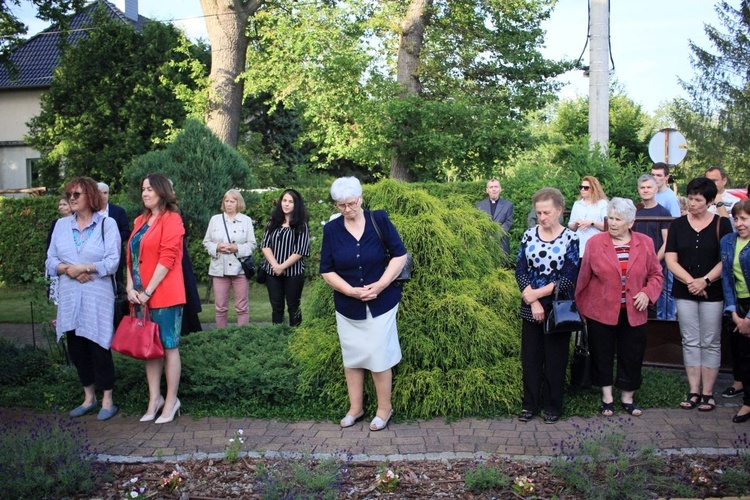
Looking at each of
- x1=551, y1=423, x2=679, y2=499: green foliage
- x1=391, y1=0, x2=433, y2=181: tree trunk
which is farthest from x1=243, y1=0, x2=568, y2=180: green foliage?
x1=551, y1=423, x2=679, y2=499: green foliage

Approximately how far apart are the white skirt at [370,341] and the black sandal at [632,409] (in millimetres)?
1969

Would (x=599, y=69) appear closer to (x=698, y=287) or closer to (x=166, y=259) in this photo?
(x=698, y=287)

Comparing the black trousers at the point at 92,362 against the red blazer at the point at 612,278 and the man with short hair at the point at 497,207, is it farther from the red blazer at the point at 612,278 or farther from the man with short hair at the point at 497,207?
the man with short hair at the point at 497,207

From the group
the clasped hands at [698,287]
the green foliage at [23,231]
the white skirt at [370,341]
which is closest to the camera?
the white skirt at [370,341]

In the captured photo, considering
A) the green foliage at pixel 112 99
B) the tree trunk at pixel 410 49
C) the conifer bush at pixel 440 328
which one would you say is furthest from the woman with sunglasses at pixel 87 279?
the green foliage at pixel 112 99

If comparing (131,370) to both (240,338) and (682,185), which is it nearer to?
(240,338)

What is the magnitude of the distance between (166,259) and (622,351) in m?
3.78

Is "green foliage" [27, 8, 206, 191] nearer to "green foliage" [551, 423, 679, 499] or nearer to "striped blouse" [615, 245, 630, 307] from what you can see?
"striped blouse" [615, 245, 630, 307]

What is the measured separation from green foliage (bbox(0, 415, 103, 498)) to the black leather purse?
131 inches

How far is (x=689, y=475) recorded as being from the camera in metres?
4.32

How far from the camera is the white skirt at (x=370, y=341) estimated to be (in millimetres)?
5383

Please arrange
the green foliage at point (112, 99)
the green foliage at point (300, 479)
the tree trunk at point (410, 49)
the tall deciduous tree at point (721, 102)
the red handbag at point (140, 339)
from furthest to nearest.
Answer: the tall deciduous tree at point (721, 102) → the green foliage at point (112, 99) → the tree trunk at point (410, 49) → the red handbag at point (140, 339) → the green foliage at point (300, 479)

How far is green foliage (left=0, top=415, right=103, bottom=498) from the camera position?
4.04m

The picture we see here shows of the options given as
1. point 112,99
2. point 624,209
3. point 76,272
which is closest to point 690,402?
point 624,209
